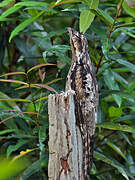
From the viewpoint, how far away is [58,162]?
0.69 metres

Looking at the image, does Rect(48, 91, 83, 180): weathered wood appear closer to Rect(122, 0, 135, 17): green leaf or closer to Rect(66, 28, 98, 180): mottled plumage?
Rect(66, 28, 98, 180): mottled plumage

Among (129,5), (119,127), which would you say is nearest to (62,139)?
(119,127)

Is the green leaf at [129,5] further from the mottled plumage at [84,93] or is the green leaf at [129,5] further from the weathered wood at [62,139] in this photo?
the weathered wood at [62,139]

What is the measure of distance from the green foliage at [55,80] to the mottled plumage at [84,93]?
7 centimetres

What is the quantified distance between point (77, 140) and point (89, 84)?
0.66 feet

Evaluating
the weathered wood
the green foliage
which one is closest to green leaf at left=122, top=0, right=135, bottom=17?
the green foliage

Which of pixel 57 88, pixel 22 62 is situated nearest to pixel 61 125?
pixel 57 88

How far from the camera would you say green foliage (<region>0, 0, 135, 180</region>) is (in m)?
0.95

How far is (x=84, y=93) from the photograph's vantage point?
2.74ft

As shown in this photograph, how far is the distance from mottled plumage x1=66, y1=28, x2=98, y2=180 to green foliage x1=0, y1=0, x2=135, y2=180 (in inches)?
2.7

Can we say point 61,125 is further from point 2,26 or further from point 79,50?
point 2,26

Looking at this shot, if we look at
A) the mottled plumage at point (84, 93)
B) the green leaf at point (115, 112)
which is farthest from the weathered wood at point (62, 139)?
the green leaf at point (115, 112)

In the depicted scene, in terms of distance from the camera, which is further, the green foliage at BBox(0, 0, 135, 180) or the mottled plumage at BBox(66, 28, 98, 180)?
the green foliage at BBox(0, 0, 135, 180)

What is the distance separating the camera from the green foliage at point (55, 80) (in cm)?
95
